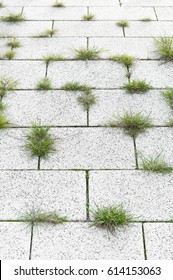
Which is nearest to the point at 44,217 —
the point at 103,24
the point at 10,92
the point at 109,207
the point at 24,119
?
the point at 109,207

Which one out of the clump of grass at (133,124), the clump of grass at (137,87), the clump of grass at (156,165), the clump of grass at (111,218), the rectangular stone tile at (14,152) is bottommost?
the clump of grass at (111,218)

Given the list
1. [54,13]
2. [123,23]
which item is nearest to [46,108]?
[123,23]

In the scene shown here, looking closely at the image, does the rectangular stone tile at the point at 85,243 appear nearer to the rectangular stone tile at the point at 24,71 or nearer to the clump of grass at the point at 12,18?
the rectangular stone tile at the point at 24,71

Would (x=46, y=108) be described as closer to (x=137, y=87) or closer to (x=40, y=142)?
(x=40, y=142)

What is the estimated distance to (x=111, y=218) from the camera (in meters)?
2.80

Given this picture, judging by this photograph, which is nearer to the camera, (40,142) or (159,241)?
(159,241)

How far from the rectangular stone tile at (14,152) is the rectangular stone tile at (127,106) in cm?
62

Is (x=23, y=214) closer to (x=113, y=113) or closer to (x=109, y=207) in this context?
(x=109, y=207)

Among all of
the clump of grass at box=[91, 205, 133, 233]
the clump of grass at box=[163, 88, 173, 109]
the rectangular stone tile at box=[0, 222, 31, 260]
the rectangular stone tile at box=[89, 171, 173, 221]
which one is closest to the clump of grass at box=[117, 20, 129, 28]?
the clump of grass at box=[163, 88, 173, 109]

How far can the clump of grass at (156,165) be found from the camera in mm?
3178

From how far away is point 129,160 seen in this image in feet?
10.7

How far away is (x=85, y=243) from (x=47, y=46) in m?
2.55

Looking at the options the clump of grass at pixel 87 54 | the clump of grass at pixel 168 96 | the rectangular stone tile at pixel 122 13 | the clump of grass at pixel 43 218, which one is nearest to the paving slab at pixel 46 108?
the clump of grass at pixel 87 54

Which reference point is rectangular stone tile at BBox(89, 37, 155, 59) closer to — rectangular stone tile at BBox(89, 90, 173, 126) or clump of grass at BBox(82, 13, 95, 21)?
clump of grass at BBox(82, 13, 95, 21)
